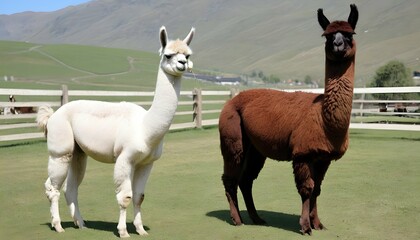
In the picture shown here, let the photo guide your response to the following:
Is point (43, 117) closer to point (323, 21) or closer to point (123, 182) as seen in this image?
point (123, 182)

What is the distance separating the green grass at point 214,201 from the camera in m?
6.33

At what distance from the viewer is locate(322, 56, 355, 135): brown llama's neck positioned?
19.5ft

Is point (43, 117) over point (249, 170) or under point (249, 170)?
over

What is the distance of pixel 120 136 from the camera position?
6062 millimetres

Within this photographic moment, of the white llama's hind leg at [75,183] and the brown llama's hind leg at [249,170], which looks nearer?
the white llama's hind leg at [75,183]

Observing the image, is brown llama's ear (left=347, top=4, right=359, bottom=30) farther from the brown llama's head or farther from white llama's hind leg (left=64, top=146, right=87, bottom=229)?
white llama's hind leg (left=64, top=146, right=87, bottom=229)

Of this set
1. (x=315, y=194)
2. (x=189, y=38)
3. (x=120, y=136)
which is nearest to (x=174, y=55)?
(x=189, y=38)

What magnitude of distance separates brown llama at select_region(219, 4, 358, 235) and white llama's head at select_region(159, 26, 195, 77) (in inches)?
44.9

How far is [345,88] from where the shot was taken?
5977 millimetres

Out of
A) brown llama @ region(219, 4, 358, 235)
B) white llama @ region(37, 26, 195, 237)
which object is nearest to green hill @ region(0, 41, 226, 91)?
brown llama @ region(219, 4, 358, 235)

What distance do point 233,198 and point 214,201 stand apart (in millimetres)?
1329

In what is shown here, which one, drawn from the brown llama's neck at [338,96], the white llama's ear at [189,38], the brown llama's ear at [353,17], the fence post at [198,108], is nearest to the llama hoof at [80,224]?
the white llama's ear at [189,38]

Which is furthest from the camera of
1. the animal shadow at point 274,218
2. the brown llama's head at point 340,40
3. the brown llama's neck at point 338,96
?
the animal shadow at point 274,218

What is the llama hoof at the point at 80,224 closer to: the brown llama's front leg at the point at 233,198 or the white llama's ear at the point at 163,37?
the brown llama's front leg at the point at 233,198
